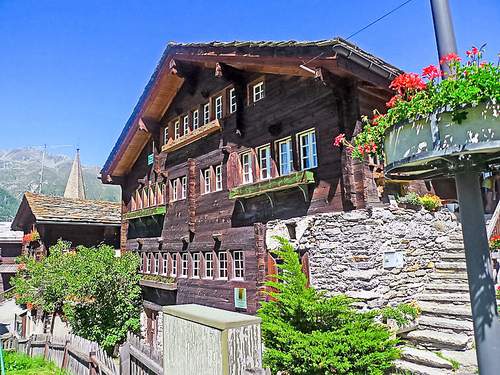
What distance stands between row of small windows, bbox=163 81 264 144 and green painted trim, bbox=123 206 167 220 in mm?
2918

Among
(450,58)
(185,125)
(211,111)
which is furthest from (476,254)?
(185,125)

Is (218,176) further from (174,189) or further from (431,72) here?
(431,72)

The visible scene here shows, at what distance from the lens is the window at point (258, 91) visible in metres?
Answer: 11.6

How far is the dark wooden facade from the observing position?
346 inches

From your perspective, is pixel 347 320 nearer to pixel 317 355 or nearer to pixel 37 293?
pixel 317 355

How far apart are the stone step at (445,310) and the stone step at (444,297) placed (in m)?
0.10

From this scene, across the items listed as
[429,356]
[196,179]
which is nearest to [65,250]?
[196,179]

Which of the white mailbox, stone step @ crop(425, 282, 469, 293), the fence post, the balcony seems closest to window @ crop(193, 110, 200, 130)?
the balcony

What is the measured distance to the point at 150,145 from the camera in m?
18.1

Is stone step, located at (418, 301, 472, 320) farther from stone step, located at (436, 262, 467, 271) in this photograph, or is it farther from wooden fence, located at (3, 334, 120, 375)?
wooden fence, located at (3, 334, 120, 375)

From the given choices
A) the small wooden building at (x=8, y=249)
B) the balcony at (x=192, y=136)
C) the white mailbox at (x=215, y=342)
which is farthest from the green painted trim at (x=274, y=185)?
the small wooden building at (x=8, y=249)

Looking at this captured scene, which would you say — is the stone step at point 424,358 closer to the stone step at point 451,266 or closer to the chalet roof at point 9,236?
the stone step at point 451,266

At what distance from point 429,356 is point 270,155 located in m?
6.23

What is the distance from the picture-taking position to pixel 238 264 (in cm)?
1202
